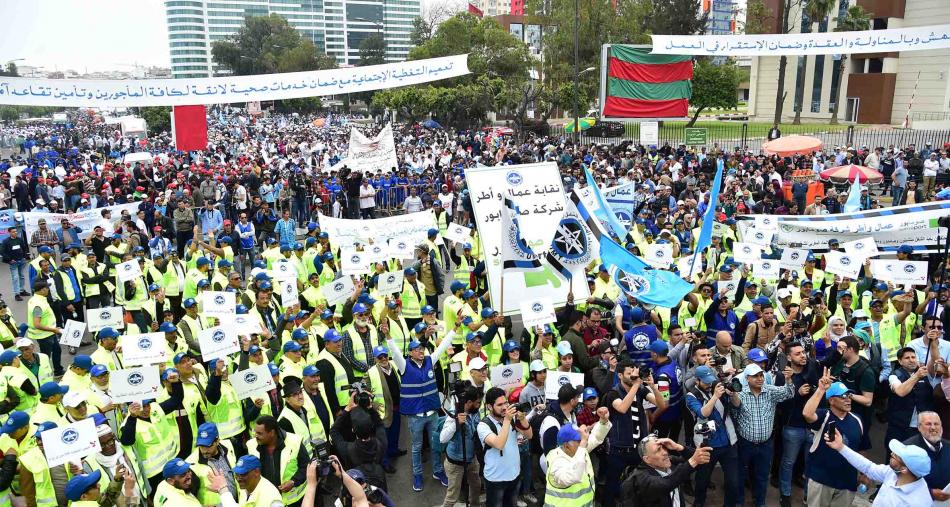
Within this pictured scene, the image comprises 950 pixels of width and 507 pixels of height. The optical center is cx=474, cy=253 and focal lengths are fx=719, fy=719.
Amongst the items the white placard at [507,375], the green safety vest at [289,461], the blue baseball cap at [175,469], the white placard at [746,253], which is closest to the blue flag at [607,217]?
the white placard at [746,253]

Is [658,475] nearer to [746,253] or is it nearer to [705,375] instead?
[705,375]

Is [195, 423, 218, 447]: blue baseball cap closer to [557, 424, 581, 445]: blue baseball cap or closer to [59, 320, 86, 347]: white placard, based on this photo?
[557, 424, 581, 445]: blue baseball cap

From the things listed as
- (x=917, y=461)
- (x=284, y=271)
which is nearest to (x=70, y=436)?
(x=284, y=271)

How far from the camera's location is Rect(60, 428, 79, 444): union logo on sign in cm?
497

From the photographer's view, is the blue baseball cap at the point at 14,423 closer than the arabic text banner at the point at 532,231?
Yes

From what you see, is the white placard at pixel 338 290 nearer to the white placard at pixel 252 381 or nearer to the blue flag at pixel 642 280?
the white placard at pixel 252 381

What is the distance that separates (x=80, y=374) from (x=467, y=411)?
3548 millimetres

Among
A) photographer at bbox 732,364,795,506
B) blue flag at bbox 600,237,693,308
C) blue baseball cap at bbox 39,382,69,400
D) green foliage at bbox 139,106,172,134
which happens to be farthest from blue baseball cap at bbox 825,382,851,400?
green foliage at bbox 139,106,172,134

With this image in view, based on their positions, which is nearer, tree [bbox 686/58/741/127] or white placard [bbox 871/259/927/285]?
white placard [bbox 871/259/927/285]

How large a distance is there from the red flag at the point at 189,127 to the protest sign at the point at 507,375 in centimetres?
1582

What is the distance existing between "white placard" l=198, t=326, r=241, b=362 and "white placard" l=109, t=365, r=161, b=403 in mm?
788

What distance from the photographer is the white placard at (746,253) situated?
951 centimetres

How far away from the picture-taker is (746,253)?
9.57 meters

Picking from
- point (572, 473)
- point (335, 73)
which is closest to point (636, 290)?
point (572, 473)
